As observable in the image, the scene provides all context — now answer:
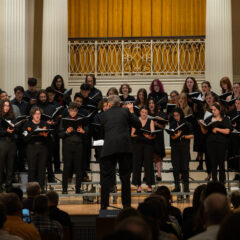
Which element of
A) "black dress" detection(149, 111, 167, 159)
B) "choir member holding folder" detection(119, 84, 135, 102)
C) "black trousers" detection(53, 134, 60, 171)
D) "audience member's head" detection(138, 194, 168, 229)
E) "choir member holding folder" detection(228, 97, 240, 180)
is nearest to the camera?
"audience member's head" detection(138, 194, 168, 229)

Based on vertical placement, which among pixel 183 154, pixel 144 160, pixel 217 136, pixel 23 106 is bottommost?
pixel 144 160

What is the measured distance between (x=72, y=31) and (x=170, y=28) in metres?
3.22

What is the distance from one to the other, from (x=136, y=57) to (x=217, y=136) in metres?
7.89

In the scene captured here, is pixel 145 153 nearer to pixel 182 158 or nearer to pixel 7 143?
pixel 182 158

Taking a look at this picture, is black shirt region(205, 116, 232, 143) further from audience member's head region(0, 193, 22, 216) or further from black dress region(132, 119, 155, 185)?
audience member's head region(0, 193, 22, 216)

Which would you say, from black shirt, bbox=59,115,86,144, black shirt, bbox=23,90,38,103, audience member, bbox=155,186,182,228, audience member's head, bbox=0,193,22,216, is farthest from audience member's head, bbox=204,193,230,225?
black shirt, bbox=23,90,38,103

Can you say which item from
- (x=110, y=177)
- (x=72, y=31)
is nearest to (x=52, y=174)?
(x=110, y=177)

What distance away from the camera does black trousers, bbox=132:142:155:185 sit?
10.3 metres

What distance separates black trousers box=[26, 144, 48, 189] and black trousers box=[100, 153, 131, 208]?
217cm

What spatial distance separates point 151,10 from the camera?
63.4 ft

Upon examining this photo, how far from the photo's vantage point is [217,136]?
9.98 meters

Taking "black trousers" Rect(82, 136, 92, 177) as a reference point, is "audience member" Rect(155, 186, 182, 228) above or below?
below

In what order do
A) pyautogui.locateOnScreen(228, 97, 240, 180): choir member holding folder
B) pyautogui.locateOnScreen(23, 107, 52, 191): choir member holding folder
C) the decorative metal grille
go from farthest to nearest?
the decorative metal grille, pyautogui.locateOnScreen(228, 97, 240, 180): choir member holding folder, pyautogui.locateOnScreen(23, 107, 52, 191): choir member holding folder

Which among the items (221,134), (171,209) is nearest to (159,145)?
(221,134)
